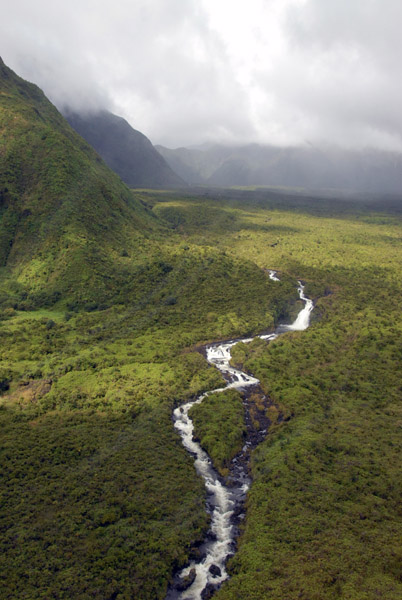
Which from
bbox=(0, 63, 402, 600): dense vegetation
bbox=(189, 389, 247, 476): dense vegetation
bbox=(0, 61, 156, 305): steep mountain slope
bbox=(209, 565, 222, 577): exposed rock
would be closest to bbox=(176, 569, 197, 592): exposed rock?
bbox=(0, 63, 402, 600): dense vegetation

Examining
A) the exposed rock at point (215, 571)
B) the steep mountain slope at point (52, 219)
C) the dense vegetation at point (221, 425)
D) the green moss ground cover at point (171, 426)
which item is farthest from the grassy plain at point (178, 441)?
the steep mountain slope at point (52, 219)

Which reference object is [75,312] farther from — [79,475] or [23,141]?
[23,141]

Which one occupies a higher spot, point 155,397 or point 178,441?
point 155,397

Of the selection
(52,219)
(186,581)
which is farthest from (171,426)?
(52,219)

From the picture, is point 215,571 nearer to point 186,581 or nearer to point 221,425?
point 186,581

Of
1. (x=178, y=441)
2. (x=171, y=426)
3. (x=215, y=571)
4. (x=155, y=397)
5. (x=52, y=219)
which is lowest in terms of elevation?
(x=215, y=571)

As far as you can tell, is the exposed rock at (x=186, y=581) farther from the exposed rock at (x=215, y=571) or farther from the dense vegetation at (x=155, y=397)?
the exposed rock at (x=215, y=571)
